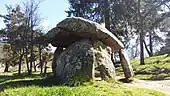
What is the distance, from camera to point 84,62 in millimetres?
13961

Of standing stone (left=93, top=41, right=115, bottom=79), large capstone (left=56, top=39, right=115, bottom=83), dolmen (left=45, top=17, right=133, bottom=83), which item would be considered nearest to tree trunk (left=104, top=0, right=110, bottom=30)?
dolmen (left=45, top=17, right=133, bottom=83)

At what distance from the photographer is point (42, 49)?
1401 inches

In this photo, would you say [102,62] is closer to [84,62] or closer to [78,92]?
[84,62]

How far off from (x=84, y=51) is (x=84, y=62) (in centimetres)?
68

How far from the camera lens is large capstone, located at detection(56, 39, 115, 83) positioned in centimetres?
1386

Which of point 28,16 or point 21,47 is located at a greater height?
point 28,16

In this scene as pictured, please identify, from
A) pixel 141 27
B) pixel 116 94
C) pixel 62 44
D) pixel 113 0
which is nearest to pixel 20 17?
pixel 113 0

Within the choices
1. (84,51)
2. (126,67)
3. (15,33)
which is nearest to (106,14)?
(15,33)

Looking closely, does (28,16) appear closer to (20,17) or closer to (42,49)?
(20,17)

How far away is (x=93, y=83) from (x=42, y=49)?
23.2 metres

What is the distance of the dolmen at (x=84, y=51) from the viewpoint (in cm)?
1394

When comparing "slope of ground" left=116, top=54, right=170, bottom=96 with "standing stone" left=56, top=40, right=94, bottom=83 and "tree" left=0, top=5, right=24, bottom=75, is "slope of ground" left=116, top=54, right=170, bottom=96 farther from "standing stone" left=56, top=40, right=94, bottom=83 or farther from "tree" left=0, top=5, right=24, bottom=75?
"tree" left=0, top=5, right=24, bottom=75

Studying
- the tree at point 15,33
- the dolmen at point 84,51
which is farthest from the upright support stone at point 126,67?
the tree at point 15,33

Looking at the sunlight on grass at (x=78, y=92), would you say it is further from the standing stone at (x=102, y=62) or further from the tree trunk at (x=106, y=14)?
the tree trunk at (x=106, y=14)
